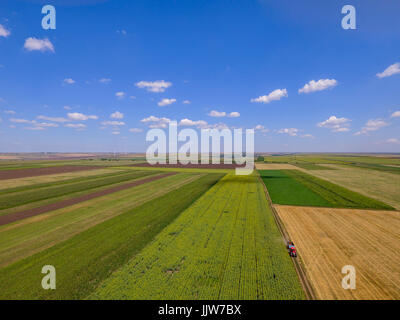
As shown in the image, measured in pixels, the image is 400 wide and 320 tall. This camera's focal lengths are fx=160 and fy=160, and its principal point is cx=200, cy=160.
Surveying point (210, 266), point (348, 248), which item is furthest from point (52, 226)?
point (348, 248)

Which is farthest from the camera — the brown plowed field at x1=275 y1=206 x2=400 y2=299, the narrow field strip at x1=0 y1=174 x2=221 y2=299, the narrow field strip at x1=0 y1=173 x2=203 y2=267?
the narrow field strip at x1=0 y1=173 x2=203 y2=267

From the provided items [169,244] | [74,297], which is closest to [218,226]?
[169,244]

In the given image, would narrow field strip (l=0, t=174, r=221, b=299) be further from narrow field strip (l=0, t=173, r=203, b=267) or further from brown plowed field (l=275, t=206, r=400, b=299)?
brown plowed field (l=275, t=206, r=400, b=299)

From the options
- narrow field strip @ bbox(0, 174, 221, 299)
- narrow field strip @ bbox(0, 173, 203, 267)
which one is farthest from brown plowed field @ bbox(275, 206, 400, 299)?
narrow field strip @ bbox(0, 173, 203, 267)

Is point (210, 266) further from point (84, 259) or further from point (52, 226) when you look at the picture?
point (52, 226)
